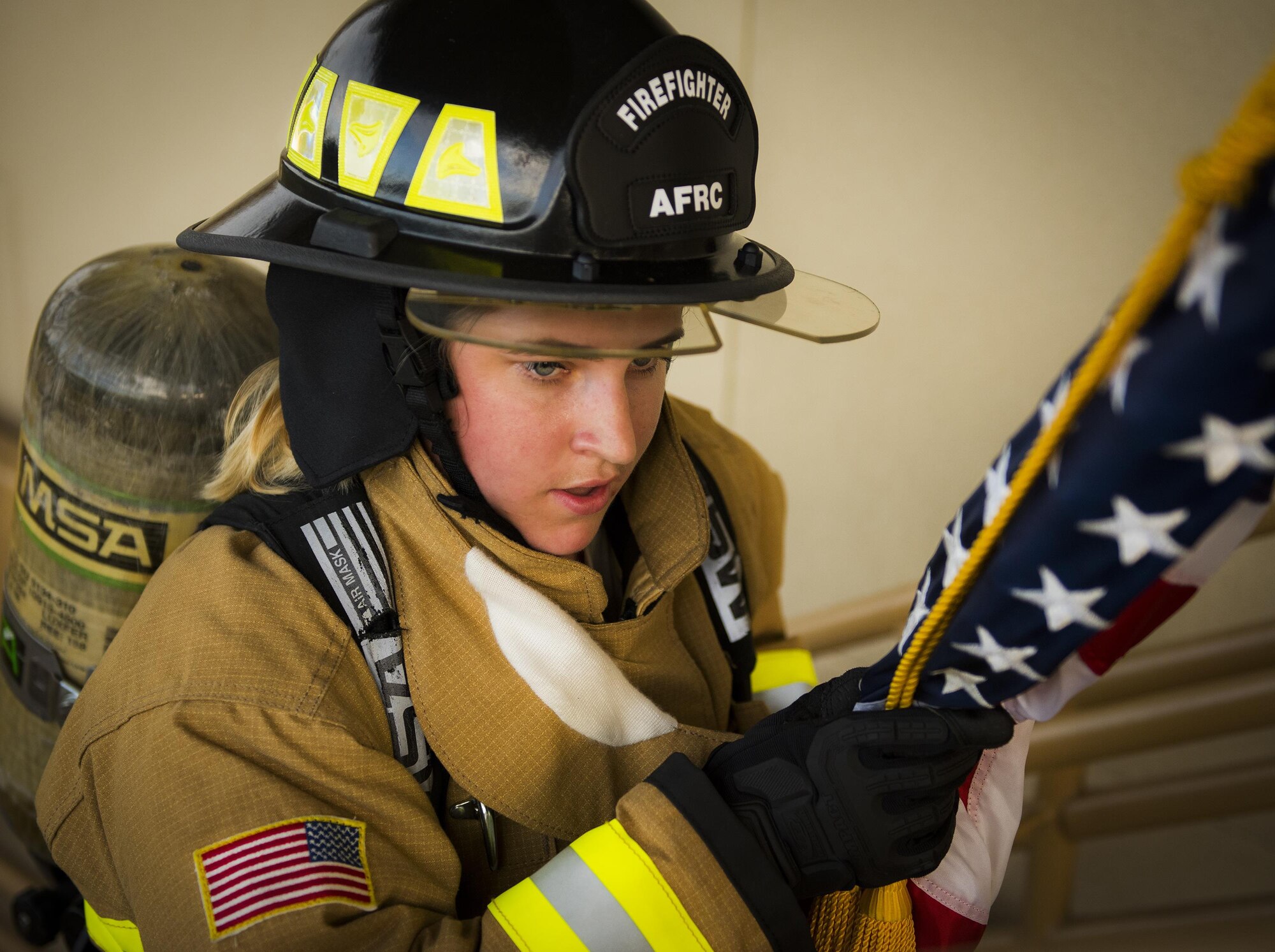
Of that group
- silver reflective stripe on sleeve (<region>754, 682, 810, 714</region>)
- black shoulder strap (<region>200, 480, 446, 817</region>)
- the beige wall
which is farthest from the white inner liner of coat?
the beige wall

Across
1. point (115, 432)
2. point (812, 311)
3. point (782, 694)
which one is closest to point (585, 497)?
point (812, 311)

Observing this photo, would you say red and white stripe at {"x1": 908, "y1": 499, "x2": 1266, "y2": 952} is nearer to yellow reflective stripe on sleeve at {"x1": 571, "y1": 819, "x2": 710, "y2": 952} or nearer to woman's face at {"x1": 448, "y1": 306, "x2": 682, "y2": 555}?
yellow reflective stripe on sleeve at {"x1": 571, "y1": 819, "x2": 710, "y2": 952}

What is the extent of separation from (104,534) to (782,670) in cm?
108

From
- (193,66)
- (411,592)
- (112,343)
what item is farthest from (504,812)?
(193,66)

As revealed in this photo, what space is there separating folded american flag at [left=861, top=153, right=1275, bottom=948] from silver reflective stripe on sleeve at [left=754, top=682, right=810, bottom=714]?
2.03 ft

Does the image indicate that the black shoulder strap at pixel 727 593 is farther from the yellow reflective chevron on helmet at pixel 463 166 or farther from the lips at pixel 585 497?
the yellow reflective chevron on helmet at pixel 463 166

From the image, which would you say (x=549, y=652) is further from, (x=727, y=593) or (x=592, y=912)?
(x=727, y=593)

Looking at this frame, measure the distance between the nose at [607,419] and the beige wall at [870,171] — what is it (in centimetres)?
173

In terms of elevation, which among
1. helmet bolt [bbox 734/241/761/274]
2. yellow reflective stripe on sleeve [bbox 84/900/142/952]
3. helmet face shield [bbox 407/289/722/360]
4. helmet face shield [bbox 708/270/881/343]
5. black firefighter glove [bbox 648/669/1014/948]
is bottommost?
yellow reflective stripe on sleeve [bbox 84/900/142/952]

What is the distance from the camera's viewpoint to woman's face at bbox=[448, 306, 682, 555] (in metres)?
1.20

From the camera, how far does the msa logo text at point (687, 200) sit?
1208mm

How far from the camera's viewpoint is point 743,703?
66.9 inches

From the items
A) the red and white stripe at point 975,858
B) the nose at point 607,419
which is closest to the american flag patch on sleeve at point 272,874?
the nose at point 607,419

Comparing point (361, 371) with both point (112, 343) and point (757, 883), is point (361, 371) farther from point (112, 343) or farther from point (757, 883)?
point (757, 883)
